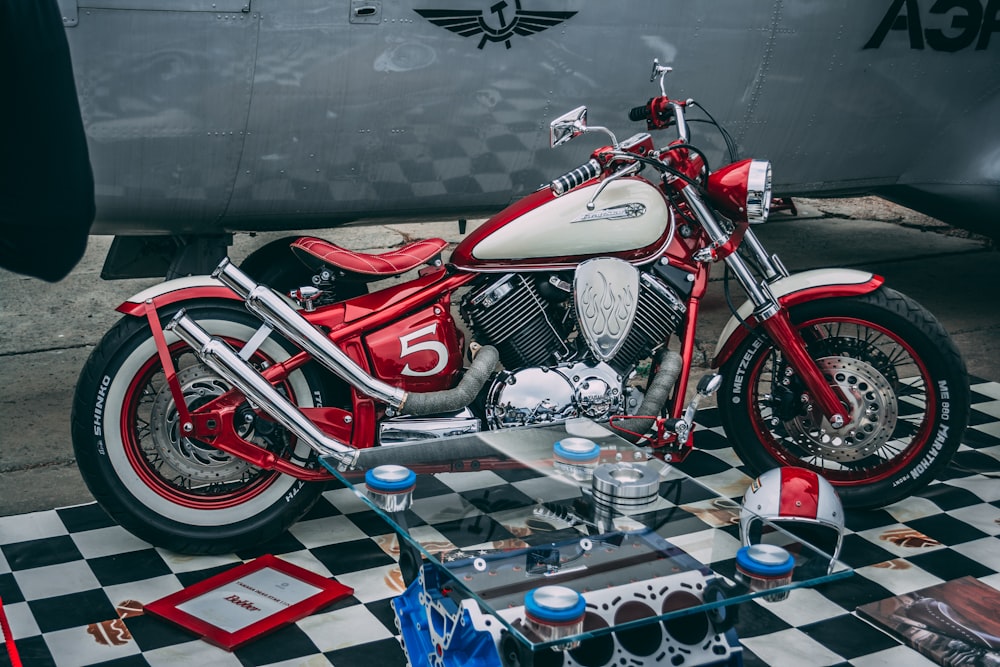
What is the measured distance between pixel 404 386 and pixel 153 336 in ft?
2.39

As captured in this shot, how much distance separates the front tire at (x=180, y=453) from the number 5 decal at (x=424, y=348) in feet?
0.88

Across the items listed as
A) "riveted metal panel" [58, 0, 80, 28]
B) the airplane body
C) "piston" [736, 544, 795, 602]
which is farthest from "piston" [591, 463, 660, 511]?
"riveted metal panel" [58, 0, 80, 28]

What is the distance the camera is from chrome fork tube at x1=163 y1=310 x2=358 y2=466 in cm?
312

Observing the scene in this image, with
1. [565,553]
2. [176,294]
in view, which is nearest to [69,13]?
[176,294]

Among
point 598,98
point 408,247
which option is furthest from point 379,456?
point 598,98

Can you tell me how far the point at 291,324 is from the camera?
3.21m

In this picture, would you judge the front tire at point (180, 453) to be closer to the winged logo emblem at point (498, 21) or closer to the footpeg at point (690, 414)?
the footpeg at point (690, 414)

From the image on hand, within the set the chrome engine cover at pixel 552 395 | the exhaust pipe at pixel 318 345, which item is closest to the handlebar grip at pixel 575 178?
the chrome engine cover at pixel 552 395

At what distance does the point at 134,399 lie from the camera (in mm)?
3225

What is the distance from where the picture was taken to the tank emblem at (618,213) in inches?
133

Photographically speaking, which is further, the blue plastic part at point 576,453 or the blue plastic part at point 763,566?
the blue plastic part at point 576,453

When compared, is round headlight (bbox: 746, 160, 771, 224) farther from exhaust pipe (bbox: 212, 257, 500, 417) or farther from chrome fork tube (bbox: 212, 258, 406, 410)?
chrome fork tube (bbox: 212, 258, 406, 410)

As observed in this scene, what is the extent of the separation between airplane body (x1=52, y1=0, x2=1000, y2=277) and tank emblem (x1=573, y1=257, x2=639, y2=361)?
1248 mm

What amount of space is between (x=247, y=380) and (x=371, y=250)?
4.10 meters
